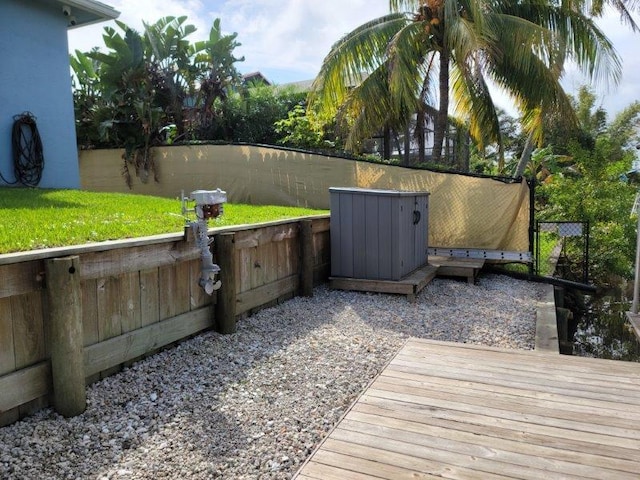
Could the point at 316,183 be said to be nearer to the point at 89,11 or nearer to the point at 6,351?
the point at 89,11

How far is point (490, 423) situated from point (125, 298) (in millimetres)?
2343

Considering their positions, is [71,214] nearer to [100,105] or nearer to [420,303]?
[420,303]

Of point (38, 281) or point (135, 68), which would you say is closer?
point (38, 281)

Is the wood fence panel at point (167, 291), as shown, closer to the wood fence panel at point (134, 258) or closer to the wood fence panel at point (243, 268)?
the wood fence panel at point (134, 258)

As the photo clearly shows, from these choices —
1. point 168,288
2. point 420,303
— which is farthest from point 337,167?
point 168,288

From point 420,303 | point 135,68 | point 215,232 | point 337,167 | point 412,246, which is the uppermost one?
point 135,68

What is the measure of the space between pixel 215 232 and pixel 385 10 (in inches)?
328

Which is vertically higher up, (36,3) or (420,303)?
(36,3)

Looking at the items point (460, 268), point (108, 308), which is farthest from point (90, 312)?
point (460, 268)

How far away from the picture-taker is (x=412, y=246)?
646 cm

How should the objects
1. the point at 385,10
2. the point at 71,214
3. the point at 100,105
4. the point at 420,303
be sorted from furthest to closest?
the point at 100,105 → the point at 385,10 → the point at 420,303 → the point at 71,214

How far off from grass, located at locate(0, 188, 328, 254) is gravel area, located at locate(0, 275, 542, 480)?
3.15 feet

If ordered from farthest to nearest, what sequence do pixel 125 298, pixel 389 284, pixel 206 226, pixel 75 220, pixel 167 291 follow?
pixel 389 284
pixel 75 220
pixel 206 226
pixel 167 291
pixel 125 298

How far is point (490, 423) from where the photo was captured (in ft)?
7.87
